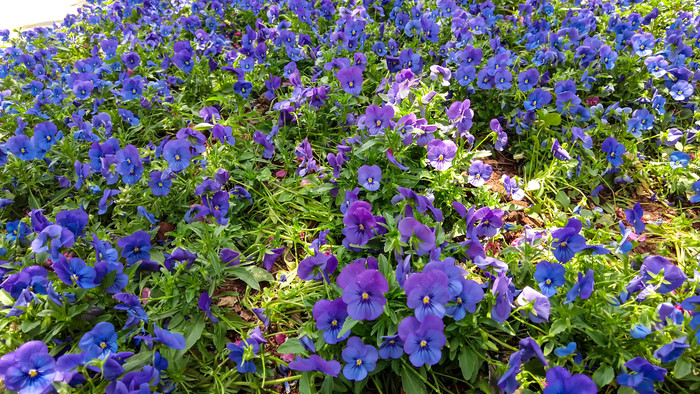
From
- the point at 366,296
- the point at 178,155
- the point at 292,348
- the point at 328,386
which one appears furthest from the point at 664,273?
the point at 178,155

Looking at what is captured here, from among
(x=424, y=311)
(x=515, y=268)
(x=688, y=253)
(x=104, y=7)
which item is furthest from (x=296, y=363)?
(x=104, y=7)

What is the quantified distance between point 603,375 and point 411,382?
713mm

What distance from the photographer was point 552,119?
2.89 metres

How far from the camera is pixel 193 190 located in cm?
254

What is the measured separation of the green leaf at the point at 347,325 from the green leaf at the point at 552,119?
2015 millimetres

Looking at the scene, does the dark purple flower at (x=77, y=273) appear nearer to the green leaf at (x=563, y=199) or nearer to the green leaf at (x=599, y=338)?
the green leaf at (x=599, y=338)

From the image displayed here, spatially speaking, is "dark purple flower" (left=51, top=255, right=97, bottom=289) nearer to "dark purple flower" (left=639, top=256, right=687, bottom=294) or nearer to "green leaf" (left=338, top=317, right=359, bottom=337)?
"green leaf" (left=338, top=317, right=359, bottom=337)

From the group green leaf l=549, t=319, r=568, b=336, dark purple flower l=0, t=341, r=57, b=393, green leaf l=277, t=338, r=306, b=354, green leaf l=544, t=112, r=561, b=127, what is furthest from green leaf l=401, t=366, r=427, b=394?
green leaf l=544, t=112, r=561, b=127

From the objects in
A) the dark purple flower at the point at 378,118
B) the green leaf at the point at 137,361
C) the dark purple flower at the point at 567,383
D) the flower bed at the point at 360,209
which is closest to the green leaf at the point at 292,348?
the flower bed at the point at 360,209

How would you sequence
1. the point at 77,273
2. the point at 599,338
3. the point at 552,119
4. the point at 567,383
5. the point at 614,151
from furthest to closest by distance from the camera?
the point at 552,119
the point at 614,151
the point at 77,273
the point at 599,338
the point at 567,383

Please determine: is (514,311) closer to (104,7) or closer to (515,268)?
(515,268)

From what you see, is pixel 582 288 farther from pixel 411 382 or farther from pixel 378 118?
pixel 378 118

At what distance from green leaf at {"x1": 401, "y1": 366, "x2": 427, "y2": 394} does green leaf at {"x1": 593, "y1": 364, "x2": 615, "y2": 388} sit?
0.64 m

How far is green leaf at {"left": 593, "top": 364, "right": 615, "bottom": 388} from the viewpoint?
1.63m
